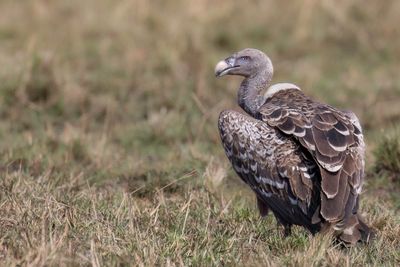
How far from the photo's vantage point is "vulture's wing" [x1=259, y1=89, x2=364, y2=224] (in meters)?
5.59


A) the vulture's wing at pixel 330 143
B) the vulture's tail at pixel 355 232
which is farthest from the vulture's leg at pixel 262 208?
the vulture's tail at pixel 355 232

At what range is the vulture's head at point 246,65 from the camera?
721cm

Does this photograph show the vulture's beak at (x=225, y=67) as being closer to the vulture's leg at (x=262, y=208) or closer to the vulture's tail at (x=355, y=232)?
the vulture's leg at (x=262, y=208)

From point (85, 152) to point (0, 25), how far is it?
3.98 m

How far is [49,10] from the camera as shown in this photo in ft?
40.8

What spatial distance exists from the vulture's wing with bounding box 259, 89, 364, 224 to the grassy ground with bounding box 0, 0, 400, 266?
28cm

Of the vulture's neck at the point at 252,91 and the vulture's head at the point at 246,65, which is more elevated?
the vulture's head at the point at 246,65

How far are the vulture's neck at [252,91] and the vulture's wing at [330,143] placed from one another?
54 cm

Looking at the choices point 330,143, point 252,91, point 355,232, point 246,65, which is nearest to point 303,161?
point 330,143

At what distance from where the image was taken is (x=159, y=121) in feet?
30.6

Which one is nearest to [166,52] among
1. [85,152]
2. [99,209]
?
[85,152]

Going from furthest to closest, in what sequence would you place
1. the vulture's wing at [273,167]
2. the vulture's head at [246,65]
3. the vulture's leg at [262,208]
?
the vulture's head at [246,65], the vulture's leg at [262,208], the vulture's wing at [273,167]

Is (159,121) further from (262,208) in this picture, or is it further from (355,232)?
(355,232)

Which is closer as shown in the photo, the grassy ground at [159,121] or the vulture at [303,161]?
the grassy ground at [159,121]
